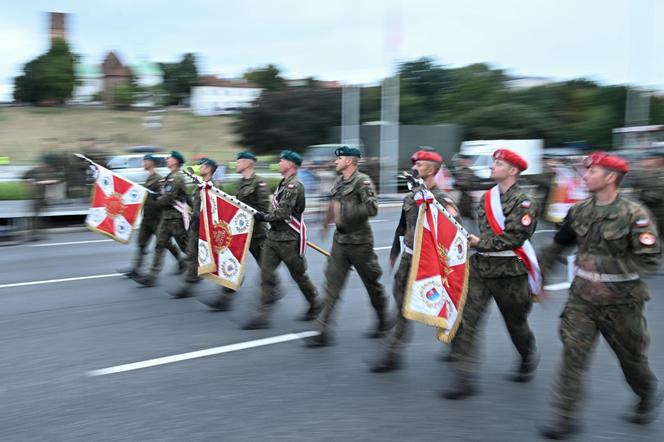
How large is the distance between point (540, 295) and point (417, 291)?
895mm

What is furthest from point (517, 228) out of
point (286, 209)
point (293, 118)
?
point (293, 118)

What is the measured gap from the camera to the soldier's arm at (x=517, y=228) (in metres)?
4.98

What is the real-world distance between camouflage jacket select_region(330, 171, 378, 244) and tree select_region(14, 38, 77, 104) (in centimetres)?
9651

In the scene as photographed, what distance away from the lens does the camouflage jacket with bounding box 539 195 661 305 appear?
4238 mm

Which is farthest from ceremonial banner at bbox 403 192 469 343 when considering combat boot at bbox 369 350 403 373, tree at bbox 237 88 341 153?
tree at bbox 237 88 341 153

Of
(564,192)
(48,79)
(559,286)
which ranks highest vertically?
(48,79)

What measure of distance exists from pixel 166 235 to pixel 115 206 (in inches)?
48.7

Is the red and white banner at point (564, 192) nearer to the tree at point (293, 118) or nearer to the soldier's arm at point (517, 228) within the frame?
the soldier's arm at point (517, 228)

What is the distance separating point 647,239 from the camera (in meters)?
4.21

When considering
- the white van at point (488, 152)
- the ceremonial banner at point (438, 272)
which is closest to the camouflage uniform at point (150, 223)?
the ceremonial banner at point (438, 272)

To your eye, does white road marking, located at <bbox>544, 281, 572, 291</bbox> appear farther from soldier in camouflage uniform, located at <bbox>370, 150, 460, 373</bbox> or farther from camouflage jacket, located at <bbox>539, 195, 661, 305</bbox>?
camouflage jacket, located at <bbox>539, 195, 661, 305</bbox>

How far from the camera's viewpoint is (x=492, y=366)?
590 centimetres

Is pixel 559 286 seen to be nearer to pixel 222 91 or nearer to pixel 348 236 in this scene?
pixel 348 236

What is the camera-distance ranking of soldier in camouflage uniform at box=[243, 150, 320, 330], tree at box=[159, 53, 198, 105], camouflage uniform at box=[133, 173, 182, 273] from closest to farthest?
1. soldier in camouflage uniform at box=[243, 150, 320, 330]
2. camouflage uniform at box=[133, 173, 182, 273]
3. tree at box=[159, 53, 198, 105]
